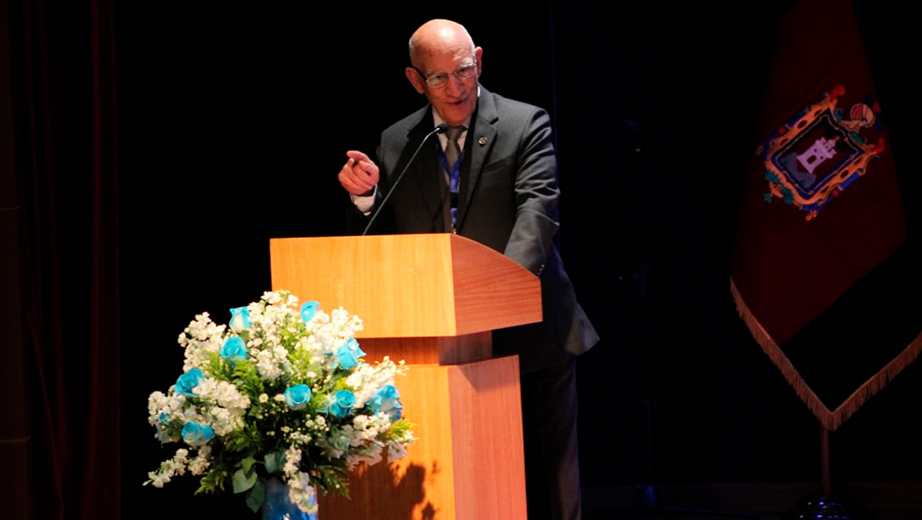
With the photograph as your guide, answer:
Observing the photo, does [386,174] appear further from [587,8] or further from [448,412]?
[587,8]

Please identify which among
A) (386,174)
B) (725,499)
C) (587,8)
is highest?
(587,8)

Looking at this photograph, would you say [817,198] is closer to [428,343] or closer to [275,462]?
[428,343]

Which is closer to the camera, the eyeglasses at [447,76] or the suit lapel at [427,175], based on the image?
the eyeglasses at [447,76]

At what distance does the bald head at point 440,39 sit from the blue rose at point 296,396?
40.7 inches

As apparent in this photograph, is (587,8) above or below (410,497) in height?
above

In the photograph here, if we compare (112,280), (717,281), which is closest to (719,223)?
(717,281)

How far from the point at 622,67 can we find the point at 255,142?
1828 mm

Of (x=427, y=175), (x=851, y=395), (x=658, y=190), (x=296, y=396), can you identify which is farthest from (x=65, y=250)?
(x=851, y=395)

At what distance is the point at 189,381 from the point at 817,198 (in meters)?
3.07

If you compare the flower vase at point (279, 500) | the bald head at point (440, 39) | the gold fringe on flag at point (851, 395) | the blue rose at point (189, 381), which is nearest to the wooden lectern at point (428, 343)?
the flower vase at point (279, 500)

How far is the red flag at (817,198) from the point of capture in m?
4.69

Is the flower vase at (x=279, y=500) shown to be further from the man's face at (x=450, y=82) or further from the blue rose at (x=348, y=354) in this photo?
the man's face at (x=450, y=82)

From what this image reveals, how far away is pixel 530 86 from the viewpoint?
178 inches

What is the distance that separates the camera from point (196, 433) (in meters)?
2.35
